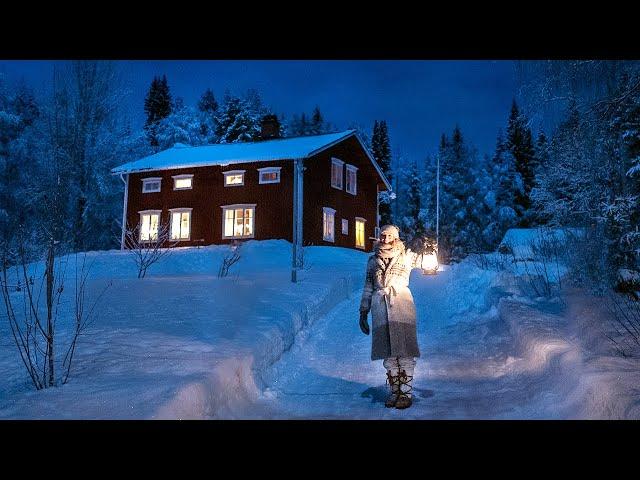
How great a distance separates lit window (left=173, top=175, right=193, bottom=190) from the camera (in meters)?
30.0

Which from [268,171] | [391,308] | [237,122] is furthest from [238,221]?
[237,122]

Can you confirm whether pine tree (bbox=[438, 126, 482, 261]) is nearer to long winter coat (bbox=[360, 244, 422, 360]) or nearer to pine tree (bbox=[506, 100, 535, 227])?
pine tree (bbox=[506, 100, 535, 227])

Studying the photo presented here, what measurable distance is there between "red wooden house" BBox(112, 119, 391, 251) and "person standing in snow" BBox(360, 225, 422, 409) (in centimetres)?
1878

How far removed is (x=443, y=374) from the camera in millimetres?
7617

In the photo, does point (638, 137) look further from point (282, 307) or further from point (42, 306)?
point (42, 306)

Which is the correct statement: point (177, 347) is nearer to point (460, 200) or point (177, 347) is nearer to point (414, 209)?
point (460, 200)

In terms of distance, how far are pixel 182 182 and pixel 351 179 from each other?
32.6ft

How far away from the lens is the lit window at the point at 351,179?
31791mm

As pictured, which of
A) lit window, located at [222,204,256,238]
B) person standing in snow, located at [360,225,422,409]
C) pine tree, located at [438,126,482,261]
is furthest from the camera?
pine tree, located at [438,126,482,261]

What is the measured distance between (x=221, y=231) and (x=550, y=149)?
20.5 metres

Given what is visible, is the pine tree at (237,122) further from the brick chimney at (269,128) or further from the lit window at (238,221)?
the lit window at (238,221)

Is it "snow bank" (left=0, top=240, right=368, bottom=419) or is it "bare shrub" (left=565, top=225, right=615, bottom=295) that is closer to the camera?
"snow bank" (left=0, top=240, right=368, bottom=419)

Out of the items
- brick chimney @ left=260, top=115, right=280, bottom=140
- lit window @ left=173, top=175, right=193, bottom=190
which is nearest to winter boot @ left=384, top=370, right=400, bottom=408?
lit window @ left=173, top=175, right=193, bottom=190

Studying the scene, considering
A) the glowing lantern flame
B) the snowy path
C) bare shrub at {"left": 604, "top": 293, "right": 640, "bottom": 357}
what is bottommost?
the snowy path
